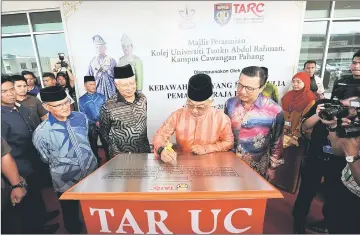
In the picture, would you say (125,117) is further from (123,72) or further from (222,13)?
(222,13)

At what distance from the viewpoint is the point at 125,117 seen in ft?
5.05

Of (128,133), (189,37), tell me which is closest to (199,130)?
(128,133)

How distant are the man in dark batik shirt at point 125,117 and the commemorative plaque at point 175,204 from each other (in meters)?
0.67

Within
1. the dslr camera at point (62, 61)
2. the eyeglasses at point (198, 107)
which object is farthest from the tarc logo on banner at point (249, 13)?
the dslr camera at point (62, 61)

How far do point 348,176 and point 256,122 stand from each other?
0.54 m

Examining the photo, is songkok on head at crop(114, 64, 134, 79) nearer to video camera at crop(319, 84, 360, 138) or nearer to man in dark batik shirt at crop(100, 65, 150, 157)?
man in dark batik shirt at crop(100, 65, 150, 157)

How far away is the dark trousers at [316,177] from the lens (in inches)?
53.1

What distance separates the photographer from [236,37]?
149cm

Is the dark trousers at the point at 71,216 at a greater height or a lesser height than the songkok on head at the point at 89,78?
lesser

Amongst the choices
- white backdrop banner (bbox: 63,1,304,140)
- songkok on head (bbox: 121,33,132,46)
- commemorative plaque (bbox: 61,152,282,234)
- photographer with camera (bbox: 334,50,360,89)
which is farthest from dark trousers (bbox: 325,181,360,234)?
songkok on head (bbox: 121,33,132,46)

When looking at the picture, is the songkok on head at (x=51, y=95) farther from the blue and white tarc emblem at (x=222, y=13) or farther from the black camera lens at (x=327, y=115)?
the black camera lens at (x=327, y=115)

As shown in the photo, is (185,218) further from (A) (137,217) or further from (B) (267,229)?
(B) (267,229)

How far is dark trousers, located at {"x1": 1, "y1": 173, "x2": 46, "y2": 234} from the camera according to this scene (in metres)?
1.22

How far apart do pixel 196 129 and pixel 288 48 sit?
90 cm
